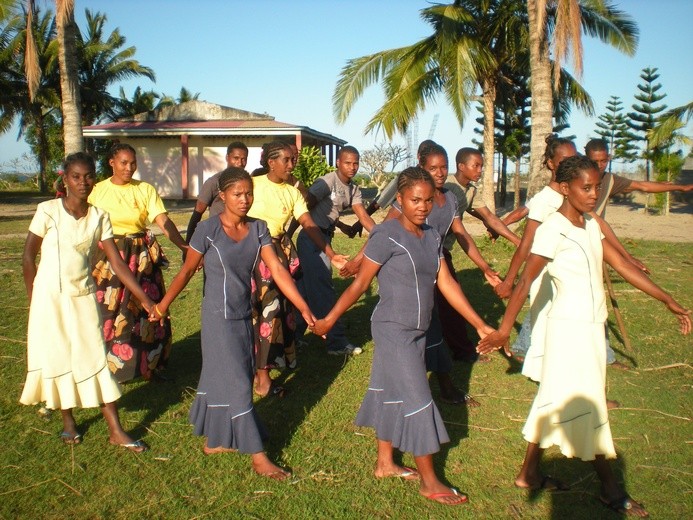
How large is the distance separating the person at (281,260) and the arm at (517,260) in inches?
52.3

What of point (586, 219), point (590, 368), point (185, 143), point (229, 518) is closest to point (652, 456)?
point (590, 368)

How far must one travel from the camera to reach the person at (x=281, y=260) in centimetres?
547

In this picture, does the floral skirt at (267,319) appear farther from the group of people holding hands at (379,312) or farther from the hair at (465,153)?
the hair at (465,153)

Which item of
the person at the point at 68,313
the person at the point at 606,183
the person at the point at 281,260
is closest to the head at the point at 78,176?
the person at the point at 68,313

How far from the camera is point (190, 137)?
96.3ft

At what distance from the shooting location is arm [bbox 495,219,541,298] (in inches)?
181

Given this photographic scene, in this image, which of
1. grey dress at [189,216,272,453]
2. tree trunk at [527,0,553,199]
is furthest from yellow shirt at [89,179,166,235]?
tree trunk at [527,0,553,199]

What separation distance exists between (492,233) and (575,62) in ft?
24.9

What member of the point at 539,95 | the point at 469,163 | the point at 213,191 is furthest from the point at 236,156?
the point at 539,95

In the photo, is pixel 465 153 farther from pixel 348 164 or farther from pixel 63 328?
pixel 63 328

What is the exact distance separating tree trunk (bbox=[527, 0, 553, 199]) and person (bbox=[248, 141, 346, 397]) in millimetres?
8525

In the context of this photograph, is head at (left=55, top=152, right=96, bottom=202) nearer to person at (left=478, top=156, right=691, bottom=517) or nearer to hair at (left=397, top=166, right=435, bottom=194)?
hair at (left=397, top=166, right=435, bottom=194)

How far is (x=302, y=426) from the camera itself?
15.7 feet

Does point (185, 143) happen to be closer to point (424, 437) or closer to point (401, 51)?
point (401, 51)
